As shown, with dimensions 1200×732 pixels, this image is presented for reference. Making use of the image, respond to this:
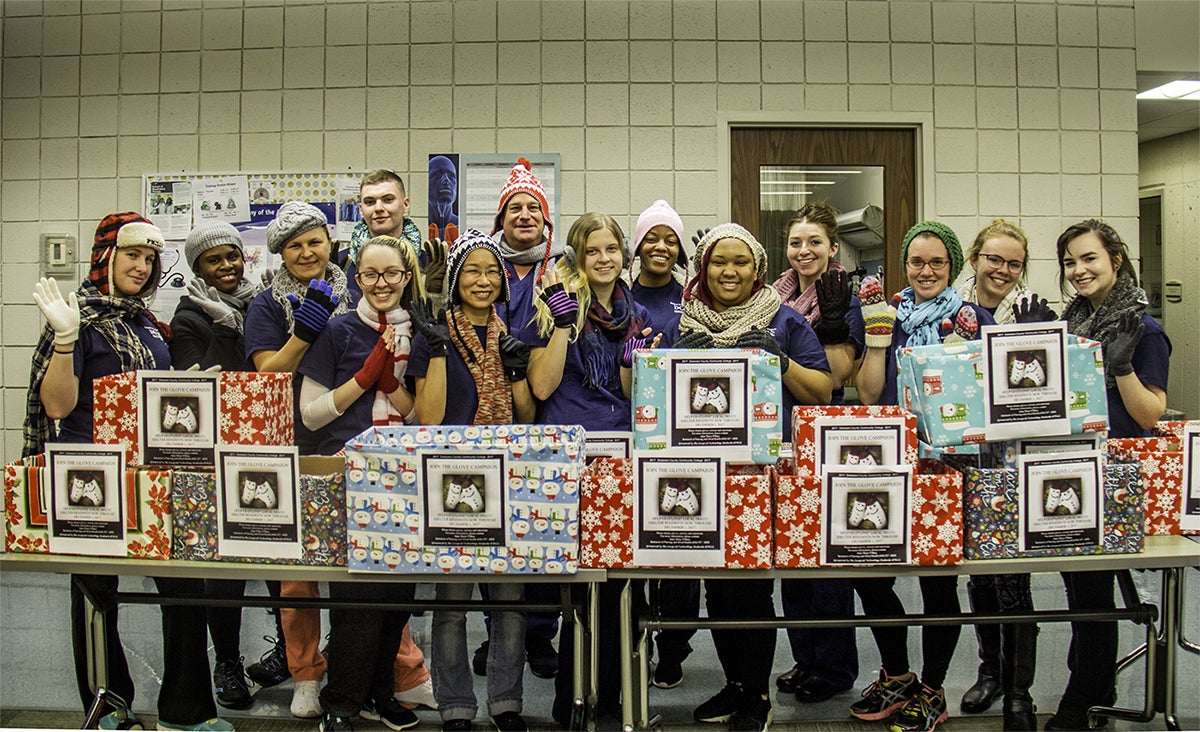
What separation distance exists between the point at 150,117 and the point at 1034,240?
4370 millimetres

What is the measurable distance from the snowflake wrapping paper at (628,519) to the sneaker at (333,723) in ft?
2.93

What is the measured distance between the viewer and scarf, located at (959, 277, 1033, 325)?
286 cm

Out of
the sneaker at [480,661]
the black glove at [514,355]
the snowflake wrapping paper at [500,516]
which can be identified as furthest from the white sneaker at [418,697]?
the black glove at [514,355]

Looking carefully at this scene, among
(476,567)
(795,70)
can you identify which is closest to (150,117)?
(795,70)

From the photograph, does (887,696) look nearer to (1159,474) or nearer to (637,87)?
(1159,474)

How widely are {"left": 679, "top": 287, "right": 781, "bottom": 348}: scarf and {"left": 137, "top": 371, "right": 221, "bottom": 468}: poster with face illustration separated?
1.23 m

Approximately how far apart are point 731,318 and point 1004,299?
1346 millimetres

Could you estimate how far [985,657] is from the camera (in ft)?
8.73

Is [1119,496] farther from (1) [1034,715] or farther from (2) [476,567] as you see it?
(2) [476,567]

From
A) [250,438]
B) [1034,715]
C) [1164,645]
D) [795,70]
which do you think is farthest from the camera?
[795,70]

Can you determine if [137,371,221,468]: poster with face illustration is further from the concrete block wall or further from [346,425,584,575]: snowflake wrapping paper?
the concrete block wall

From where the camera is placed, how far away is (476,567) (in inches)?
75.4

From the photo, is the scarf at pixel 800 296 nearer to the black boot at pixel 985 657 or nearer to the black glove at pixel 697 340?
the black glove at pixel 697 340

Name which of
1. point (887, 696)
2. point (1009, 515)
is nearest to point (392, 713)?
point (887, 696)
